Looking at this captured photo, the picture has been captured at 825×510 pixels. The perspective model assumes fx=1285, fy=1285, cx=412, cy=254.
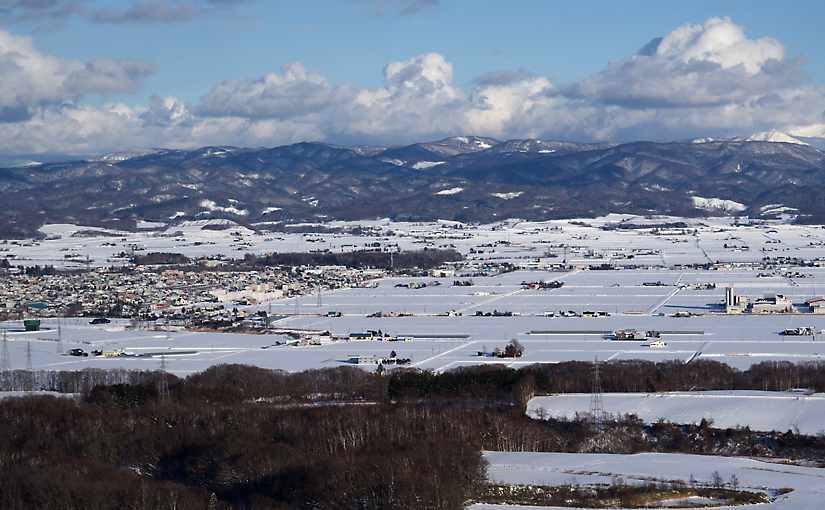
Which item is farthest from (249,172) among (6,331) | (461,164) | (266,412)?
(266,412)

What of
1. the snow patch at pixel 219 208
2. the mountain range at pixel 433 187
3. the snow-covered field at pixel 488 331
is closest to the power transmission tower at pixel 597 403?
the snow-covered field at pixel 488 331

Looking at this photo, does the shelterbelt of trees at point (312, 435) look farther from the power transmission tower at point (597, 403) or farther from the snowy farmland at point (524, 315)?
the snowy farmland at point (524, 315)

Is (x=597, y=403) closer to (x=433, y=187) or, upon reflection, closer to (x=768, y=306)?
(x=768, y=306)

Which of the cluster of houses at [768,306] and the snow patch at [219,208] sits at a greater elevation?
the snow patch at [219,208]

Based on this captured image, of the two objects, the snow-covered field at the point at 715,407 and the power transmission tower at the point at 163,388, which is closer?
the snow-covered field at the point at 715,407

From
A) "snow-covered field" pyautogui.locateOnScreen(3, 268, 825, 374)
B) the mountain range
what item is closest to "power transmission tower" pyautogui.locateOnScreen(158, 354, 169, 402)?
"snow-covered field" pyautogui.locateOnScreen(3, 268, 825, 374)

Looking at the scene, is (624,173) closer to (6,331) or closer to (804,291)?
(804,291)

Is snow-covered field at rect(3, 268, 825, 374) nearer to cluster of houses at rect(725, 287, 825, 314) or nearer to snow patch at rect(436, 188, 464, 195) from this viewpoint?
cluster of houses at rect(725, 287, 825, 314)
